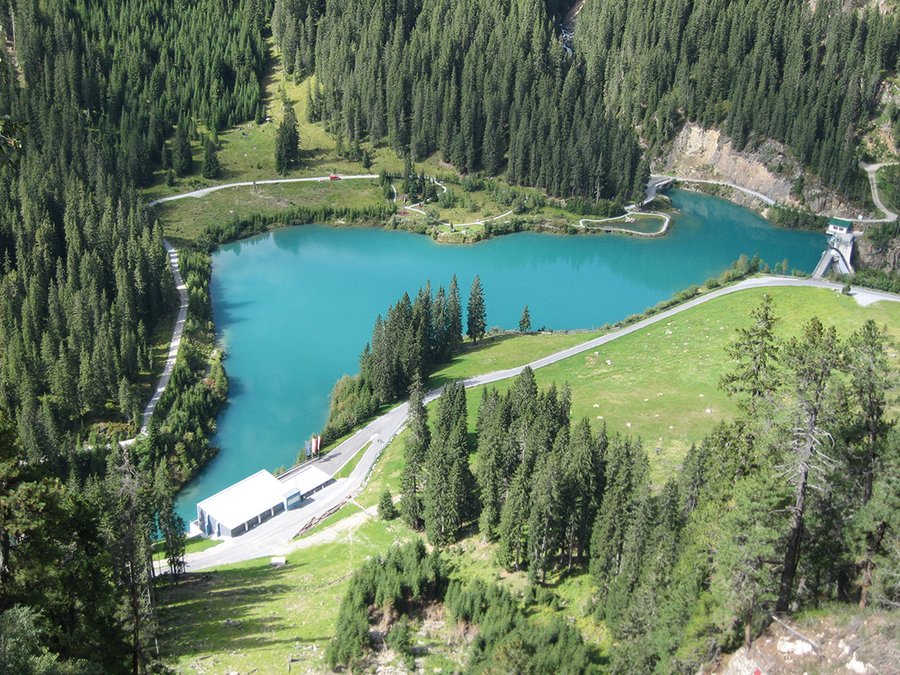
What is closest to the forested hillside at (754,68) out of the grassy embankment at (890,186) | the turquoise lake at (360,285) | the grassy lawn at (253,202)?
the grassy embankment at (890,186)

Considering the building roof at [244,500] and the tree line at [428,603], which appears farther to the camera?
the building roof at [244,500]

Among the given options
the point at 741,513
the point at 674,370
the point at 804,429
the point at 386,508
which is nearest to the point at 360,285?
the point at 674,370

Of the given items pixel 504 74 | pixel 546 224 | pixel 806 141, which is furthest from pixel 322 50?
pixel 806 141

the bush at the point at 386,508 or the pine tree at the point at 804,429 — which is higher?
the pine tree at the point at 804,429

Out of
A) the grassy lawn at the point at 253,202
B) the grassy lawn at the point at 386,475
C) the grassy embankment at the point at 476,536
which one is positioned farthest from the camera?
the grassy lawn at the point at 253,202

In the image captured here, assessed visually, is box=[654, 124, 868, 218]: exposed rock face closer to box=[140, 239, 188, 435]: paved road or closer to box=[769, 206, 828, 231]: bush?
box=[769, 206, 828, 231]: bush

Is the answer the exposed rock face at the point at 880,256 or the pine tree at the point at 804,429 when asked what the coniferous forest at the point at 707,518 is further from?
the exposed rock face at the point at 880,256

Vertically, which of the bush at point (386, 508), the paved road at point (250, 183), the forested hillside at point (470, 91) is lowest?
the bush at point (386, 508)

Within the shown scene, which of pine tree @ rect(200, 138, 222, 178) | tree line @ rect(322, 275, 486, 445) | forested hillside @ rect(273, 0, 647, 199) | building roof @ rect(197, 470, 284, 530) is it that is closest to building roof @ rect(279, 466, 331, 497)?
building roof @ rect(197, 470, 284, 530)
